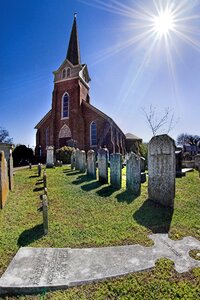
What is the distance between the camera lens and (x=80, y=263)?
10.5ft

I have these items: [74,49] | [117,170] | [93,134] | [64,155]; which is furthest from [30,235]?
[74,49]

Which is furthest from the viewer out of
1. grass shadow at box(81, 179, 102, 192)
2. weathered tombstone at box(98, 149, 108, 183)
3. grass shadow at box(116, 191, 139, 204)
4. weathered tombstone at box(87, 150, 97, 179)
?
weathered tombstone at box(87, 150, 97, 179)

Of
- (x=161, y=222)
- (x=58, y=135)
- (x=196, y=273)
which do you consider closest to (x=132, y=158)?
(x=161, y=222)

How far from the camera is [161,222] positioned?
16.0 ft

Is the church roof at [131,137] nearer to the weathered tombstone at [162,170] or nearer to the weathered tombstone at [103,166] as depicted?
the weathered tombstone at [103,166]

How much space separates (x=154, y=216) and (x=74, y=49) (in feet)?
102

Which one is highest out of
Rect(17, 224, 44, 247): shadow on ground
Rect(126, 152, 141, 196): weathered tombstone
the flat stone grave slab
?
Rect(126, 152, 141, 196): weathered tombstone

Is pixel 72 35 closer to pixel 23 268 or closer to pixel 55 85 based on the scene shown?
pixel 55 85

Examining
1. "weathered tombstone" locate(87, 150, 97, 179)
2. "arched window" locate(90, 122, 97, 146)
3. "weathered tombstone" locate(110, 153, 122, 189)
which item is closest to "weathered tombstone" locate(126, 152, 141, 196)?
"weathered tombstone" locate(110, 153, 122, 189)

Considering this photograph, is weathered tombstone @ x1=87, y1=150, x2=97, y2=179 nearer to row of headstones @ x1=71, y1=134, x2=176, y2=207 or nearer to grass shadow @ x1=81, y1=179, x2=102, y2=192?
grass shadow @ x1=81, y1=179, x2=102, y2=192

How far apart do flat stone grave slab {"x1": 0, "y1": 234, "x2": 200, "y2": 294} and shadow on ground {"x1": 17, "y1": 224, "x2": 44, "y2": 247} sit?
10.7 inches

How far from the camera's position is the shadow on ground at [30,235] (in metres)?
3.89

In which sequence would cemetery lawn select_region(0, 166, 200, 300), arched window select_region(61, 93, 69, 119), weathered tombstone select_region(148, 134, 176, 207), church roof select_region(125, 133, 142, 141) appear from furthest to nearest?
1. church roof select_region(125, 133, 142, 141)
2. arched window select_region(61, 93, 69, 119)
3. weathered tombstone select_region(148, 134, 176, 207)
4. cemetery lawn select_region(0, 166, 200, 300)

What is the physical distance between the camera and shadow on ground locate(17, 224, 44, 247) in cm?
389
